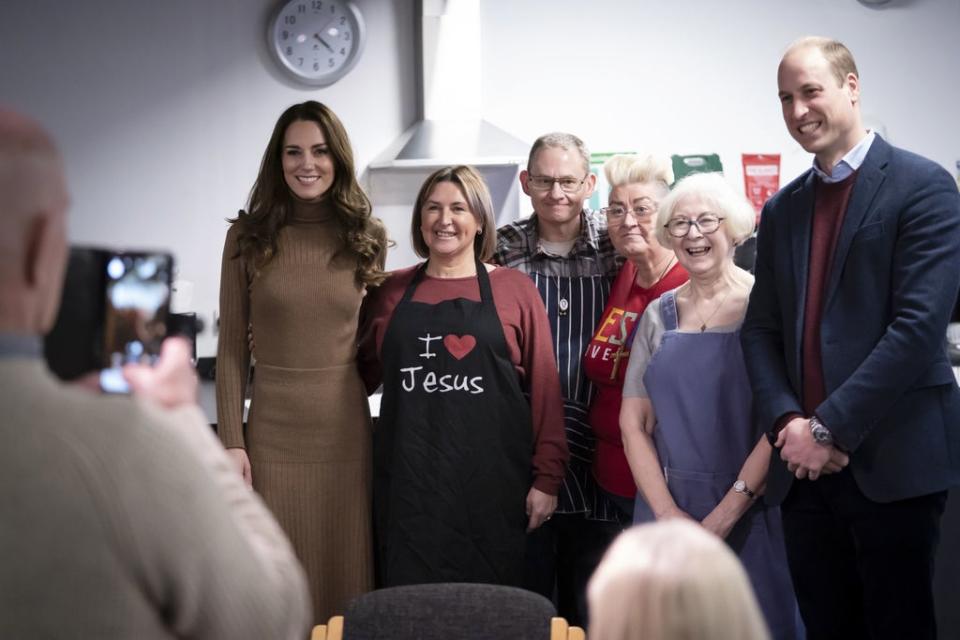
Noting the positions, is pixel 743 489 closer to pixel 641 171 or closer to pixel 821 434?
pixel 821 434

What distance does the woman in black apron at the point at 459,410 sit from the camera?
5.91 feet

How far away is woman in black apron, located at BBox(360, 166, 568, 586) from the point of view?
1.80 meters

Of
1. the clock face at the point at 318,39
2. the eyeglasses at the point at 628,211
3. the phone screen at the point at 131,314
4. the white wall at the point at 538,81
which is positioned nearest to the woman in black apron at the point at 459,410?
the eyeglasses at the point at 628,211

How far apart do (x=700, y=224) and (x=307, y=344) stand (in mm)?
705

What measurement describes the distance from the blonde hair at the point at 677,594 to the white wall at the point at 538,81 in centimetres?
292

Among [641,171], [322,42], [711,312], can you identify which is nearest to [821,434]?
[711,312]

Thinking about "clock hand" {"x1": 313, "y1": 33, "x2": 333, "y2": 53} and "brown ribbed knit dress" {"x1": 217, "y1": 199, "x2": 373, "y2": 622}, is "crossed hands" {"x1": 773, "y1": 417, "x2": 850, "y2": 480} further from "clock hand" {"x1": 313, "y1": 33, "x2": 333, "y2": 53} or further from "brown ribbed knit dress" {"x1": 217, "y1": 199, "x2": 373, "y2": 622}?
"clock hand" {"x1": 313, "y1": 33, "x2": 333, "y2": 53}

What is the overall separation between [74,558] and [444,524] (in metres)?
1.30

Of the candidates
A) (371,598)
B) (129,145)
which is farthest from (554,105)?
(371,598)

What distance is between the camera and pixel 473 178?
190cm

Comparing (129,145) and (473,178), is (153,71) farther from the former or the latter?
(473,178)

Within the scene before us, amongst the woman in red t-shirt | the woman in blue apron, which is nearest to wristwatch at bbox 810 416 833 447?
the woman in blue apron

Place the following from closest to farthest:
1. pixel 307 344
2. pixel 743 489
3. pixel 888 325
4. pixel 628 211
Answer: pixel 888 325, pixel 743 489, pixel 307 344, pixel 628 211

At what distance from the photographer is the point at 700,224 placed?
5.45ft
